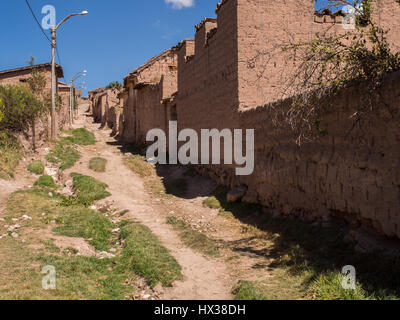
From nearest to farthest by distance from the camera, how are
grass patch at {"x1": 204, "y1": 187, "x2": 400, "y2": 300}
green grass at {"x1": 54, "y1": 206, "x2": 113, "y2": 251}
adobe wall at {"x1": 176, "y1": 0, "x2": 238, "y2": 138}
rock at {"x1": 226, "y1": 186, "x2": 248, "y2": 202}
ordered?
grass patch at {"x1": 204, "y1": 187, "x2": 400, "y2": 300} < green grass at {"x1": 54, "y1": 206, "x2": 113, "y2": 251} < rock at {"x1": 226, "y1": 186, "x2": 248, "y2": 202} < adobe wall at {"x1": 176, "y1": 0, "x2": 238, "y2": 138}

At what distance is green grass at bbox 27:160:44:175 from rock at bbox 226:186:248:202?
21.8ft

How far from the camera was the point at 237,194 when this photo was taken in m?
9.55

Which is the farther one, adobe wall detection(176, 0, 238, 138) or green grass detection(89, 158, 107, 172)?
green grass detection(89, 158, 107, 172)

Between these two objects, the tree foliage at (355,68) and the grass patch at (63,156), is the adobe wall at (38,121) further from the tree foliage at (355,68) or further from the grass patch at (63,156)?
the tree foliage at (355,68)

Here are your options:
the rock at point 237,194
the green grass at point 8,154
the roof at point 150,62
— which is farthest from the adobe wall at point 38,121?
the rock at point 237,194

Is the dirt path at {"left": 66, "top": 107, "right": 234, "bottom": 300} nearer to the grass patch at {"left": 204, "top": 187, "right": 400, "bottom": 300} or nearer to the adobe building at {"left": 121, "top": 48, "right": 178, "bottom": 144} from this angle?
the grass patch at {"left": 204, "top": 187, "right": 400, "bottom": 300}

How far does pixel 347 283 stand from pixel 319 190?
2396 mm

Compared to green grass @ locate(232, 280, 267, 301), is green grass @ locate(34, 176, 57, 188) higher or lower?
higher

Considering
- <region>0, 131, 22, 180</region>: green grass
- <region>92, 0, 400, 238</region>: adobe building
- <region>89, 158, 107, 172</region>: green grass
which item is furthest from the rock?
<region>0, 131, 22, 180</region>: green grass

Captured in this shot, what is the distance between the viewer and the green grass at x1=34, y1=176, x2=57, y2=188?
11164 mm

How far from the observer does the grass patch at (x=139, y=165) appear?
47.1ft

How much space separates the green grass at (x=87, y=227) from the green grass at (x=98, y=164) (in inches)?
196
